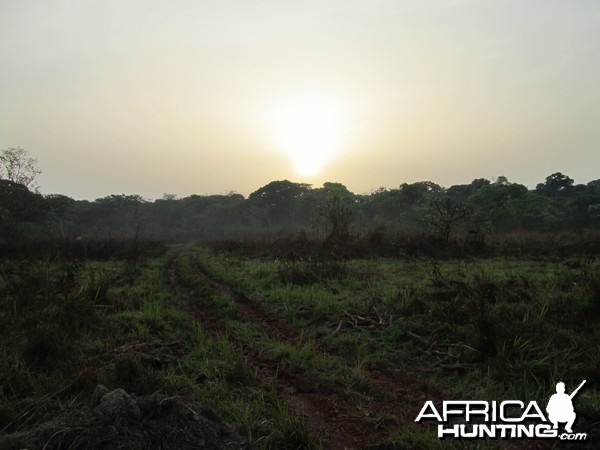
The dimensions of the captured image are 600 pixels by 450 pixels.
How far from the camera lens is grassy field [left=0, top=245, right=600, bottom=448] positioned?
3898 mm

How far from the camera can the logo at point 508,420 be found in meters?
3.46

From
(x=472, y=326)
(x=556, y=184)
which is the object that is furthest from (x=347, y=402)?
(x=556, y=184)

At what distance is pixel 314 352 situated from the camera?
5.80m

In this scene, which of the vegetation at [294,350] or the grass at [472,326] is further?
the grass at [472,326]

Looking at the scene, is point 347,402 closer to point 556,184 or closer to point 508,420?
point 508,420

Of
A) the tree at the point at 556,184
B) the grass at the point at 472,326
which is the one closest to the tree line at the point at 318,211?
the tree at the point at 556,184

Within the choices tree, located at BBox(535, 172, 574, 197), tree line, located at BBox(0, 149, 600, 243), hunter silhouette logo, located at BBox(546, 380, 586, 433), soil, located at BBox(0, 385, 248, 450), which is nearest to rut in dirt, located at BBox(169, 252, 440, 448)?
soil, located at BBox(0, 385, 248, 450)

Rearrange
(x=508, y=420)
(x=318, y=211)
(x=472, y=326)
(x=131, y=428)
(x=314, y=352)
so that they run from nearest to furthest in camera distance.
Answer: (x=131, y=428) → (x=508, y=420) → (x=314, y=352) → (x=472, y=326) → (x=318, y=211)

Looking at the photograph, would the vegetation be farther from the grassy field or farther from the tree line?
the tree line

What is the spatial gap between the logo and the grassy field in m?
0.16

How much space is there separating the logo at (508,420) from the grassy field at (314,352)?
16 centimetres

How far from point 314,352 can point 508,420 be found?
2.79 meters

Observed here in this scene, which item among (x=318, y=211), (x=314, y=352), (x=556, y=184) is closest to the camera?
(x=314, y=352)

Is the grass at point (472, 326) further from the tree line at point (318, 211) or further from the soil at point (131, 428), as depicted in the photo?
the tree line at point (318, 211)
